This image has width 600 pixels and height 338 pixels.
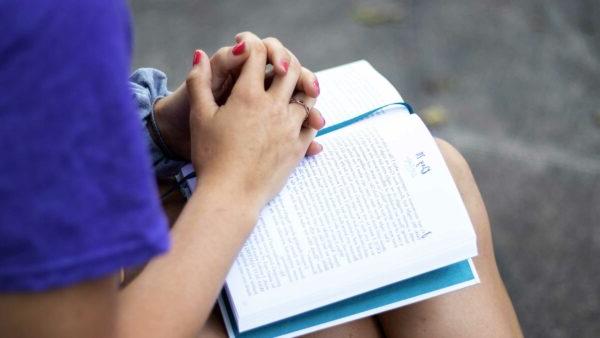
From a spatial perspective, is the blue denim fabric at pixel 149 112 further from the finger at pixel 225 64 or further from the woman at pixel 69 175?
the woman at pixel 69 175

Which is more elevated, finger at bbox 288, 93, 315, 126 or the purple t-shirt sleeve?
the purple t-shirt sleeve

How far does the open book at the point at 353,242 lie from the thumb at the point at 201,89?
113 mm

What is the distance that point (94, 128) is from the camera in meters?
0.63

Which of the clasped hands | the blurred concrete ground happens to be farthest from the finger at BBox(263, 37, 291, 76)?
the blurred concrete ground

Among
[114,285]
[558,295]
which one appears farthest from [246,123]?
[558,295]

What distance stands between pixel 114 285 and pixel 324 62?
146cm

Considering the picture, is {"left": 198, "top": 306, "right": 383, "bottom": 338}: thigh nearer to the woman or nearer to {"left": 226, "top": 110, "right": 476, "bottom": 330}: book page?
{"left": 226, "top": 110, "right": 476, "bottom": 330}: book page

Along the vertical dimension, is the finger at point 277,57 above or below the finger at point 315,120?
above

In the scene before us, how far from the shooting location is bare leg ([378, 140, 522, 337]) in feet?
3.49

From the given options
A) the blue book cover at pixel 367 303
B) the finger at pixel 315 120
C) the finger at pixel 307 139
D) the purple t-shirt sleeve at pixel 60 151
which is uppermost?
the purple t-shirt sleeve at pixel 60 151

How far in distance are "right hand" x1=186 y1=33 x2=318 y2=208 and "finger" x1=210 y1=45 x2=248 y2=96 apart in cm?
2

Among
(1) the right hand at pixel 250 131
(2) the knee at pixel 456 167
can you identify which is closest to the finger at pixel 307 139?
(1) the right hand at pixel 250 131

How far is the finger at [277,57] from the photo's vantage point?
1.06 m

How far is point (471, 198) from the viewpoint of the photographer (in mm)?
1174
